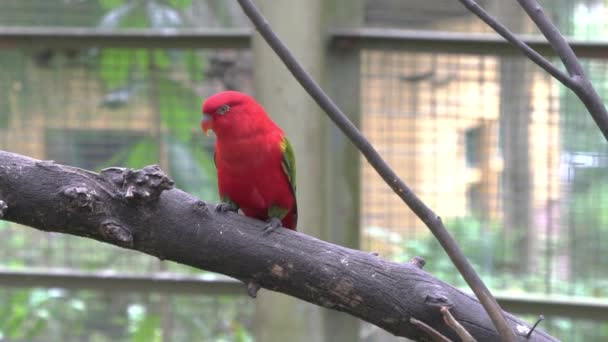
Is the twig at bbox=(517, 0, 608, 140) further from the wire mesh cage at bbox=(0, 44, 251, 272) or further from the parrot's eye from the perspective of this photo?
the wire mesh cage at bbox=(0, 44, 251, 272)

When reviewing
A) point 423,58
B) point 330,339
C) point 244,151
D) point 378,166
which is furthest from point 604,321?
point 378,166

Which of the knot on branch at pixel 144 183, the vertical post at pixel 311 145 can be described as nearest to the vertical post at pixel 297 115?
the vertical post at pixel 311 145

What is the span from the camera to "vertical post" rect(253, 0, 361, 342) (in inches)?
98.9

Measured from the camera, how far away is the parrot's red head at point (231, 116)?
1967 millimetres

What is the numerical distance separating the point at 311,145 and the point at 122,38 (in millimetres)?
915

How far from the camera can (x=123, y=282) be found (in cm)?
282

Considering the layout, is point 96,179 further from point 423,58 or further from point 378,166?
point 423,58

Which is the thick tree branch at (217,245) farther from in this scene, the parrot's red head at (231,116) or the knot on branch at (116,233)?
the parrot's red head at (231,116)

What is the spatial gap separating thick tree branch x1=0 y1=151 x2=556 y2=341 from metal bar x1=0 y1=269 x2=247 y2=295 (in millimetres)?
1380

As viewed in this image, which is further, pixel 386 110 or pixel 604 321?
pixel 386 110

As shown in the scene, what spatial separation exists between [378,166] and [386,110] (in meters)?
1.76

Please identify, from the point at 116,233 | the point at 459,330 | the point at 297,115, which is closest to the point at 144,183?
the point at 116,233

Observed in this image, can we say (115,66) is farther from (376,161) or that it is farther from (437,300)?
(376,161)

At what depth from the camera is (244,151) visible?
77.3 inches
